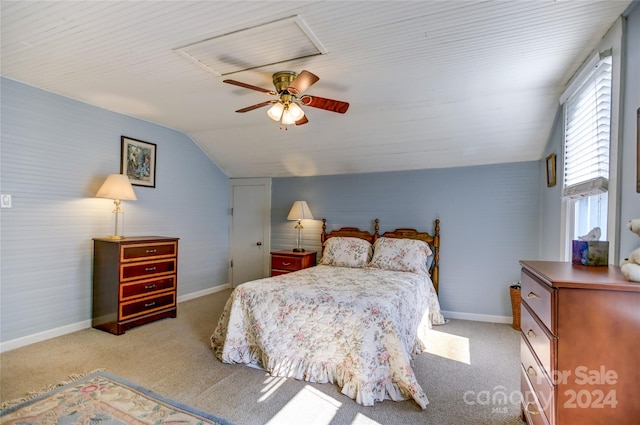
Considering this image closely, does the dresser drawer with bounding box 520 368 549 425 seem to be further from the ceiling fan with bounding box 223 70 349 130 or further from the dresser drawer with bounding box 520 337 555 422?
the ceiling fan with bounding box 223 70 349 130

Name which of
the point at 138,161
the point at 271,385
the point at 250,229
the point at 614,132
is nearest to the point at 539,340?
the point at 614,132

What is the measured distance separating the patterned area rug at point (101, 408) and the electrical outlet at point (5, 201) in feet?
5.67

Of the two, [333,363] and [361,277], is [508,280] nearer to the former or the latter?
[361,277]

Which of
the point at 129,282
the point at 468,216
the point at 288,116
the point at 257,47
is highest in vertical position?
the point at 257,47

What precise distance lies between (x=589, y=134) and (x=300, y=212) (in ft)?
11.0

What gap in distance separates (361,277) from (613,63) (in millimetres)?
2501

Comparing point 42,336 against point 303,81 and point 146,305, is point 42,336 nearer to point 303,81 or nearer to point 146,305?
point 146,305

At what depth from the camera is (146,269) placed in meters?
3.62

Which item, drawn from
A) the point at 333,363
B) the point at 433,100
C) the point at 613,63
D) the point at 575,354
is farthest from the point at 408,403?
the point at 433,100

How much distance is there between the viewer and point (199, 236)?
4996 millimetres

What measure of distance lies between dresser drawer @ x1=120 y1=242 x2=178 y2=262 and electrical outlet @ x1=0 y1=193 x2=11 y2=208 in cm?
99

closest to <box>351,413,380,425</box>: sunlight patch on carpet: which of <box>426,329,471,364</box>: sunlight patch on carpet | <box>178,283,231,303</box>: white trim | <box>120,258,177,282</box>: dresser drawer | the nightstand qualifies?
<box>426,329,471,364</box>: sunlight patch on carpet

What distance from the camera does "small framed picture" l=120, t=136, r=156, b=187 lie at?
390cm

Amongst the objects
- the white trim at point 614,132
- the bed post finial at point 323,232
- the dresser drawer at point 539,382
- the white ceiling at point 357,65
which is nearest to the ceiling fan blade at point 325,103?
the white ceiling at point 357,65
